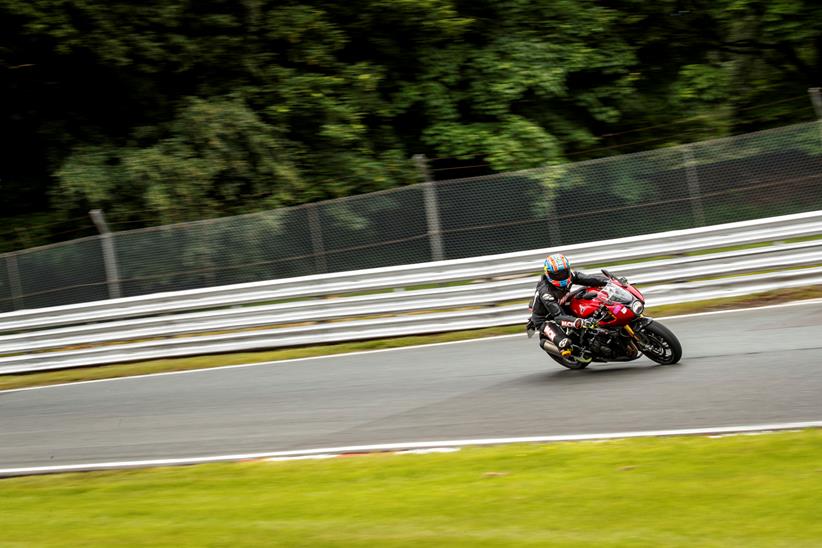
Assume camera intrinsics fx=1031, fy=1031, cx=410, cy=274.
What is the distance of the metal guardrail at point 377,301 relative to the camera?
1362 cm

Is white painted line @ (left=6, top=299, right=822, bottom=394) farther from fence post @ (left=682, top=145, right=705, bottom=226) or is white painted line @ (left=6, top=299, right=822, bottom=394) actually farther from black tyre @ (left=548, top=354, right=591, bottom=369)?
black tyre @ (left=548, top=354, right=591, bottom=369)

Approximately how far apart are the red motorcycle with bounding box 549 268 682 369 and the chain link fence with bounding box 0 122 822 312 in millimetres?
4025

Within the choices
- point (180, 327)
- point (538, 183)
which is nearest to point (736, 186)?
point (538, 183)

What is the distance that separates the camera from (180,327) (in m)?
15.6

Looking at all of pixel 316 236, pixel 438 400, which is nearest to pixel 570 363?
pixel 438 400

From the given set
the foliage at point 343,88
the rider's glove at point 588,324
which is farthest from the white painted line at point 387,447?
the foliage at point 343,88

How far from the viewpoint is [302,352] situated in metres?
14.6

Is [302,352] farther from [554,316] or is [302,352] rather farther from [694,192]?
[694,192]

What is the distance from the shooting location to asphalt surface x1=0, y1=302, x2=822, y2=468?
27.4 ft

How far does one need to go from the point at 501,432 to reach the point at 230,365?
694 cm

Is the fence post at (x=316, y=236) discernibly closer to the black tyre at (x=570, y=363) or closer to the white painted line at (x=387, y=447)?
the black tyre at (x=570, y=363)

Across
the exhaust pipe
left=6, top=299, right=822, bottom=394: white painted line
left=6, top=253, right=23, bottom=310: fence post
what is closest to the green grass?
the exhaust pipe

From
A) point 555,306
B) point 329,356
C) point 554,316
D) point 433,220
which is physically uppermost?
point 433,220

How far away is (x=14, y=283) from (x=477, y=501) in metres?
13.0
